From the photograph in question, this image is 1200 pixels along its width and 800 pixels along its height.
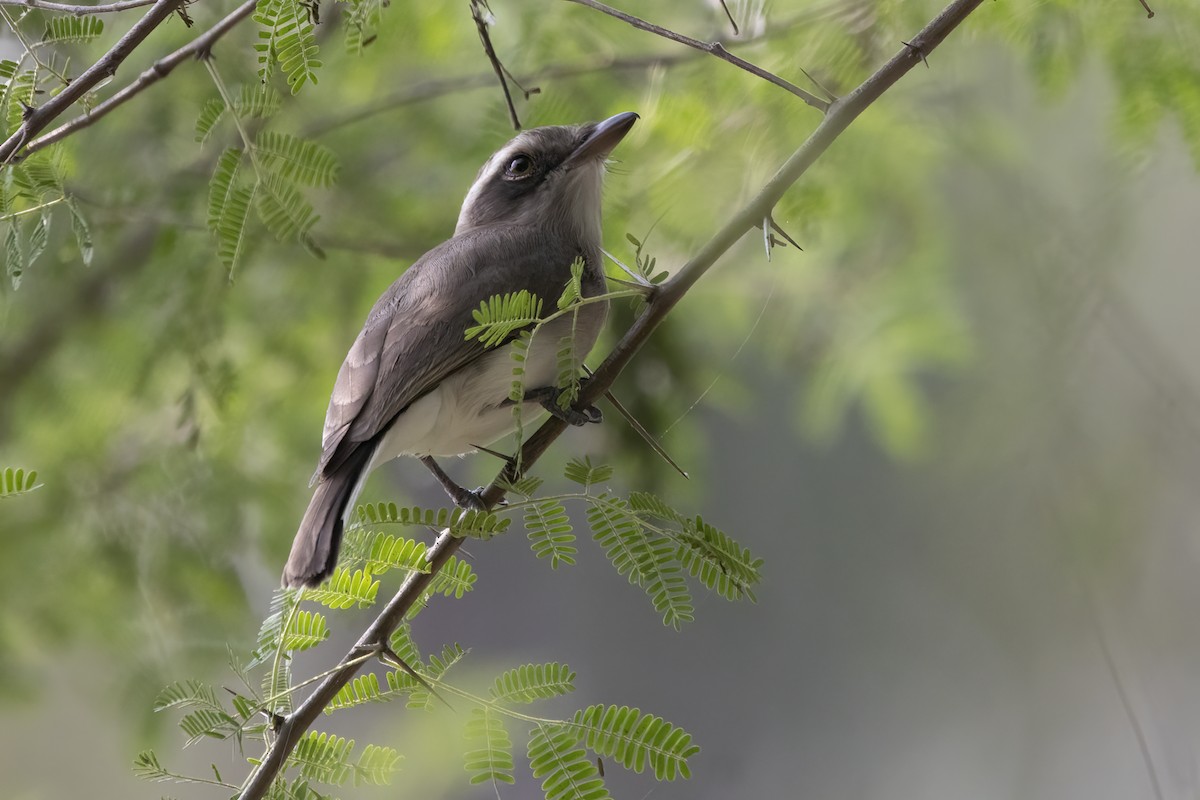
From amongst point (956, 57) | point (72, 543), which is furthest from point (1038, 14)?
point (72, 543)

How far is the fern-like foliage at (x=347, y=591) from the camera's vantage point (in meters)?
0.98

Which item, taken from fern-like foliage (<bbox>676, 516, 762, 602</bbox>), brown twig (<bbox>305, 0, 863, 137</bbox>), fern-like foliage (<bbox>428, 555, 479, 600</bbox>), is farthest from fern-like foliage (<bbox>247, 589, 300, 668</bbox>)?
brown twig (<bbox>305, 0, 863, 137</bbox>)

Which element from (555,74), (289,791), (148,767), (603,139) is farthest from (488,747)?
(555,74)

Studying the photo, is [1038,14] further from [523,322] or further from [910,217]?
[523,322]

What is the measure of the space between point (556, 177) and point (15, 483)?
754 millimetres

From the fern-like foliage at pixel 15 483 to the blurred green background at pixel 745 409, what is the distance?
0.71m

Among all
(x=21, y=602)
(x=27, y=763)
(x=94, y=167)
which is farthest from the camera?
(x=27, y=763)

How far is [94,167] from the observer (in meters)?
1.86

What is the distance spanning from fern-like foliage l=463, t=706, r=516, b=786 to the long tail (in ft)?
0.60

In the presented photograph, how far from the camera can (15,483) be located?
35.7 inches

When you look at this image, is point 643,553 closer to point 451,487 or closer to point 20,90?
point 451,487

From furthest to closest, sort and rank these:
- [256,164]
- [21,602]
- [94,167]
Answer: [21,602] → [94,167] → [256,164]

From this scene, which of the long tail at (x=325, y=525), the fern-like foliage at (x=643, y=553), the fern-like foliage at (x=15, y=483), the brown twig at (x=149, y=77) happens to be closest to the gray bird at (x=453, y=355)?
the long tail at (x=325, y=525)

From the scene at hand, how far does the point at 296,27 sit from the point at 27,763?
75.2 inches
